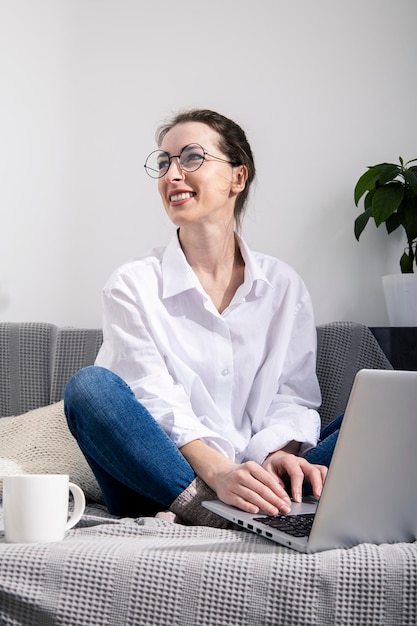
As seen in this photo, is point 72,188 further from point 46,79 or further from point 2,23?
point 2,23

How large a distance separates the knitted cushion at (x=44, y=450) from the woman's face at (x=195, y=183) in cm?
54

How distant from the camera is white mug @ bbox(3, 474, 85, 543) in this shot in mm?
1029

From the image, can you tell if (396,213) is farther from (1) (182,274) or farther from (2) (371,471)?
(2) (371,471)

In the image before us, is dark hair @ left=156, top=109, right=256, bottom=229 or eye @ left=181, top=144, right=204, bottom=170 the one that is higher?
dark hair @ left=156, top=109, right=256, bottom=229

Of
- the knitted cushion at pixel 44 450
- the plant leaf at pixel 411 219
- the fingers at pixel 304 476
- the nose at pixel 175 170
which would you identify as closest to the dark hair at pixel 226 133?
the nose at pixel 175 170

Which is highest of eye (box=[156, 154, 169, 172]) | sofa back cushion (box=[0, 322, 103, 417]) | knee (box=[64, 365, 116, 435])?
eye (box=[156, 154, 169, 172])

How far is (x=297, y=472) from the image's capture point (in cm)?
137

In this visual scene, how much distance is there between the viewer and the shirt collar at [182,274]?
176 centimetres

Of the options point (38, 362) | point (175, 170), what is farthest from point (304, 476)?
point (38, 362)

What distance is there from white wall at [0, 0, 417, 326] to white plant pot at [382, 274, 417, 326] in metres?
0.23

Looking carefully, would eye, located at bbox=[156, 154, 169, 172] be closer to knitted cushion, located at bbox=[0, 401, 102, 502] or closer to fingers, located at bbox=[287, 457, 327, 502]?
knitted cushion, located at bbox=[0, 401, 102, 502]

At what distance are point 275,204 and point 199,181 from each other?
0.75 m

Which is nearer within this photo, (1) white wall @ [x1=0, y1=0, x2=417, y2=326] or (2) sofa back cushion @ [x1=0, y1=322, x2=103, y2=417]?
(2) sofa back cushion @ [x1=0, y1=322, x2=103, y2=417]

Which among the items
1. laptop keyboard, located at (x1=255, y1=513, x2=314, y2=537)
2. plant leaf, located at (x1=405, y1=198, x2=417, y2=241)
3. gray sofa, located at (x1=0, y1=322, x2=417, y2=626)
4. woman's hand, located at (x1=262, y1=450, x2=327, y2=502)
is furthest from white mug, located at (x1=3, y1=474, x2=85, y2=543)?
plant leaf, located at (x1=405, y1=198, x2=417, y2=241)
